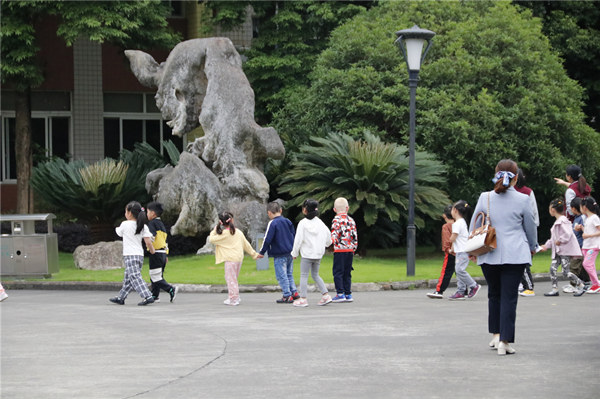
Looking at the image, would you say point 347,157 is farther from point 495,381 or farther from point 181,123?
point 495,381

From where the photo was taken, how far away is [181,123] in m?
23.8

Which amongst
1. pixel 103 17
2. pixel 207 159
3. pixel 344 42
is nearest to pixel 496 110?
pixel 344 42

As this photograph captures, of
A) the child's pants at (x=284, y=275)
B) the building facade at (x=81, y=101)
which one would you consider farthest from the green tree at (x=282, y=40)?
the child's pants at (x=284, y=275)

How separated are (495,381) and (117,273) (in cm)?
1320

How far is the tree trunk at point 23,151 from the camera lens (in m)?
29.2

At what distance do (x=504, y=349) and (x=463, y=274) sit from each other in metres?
6.11

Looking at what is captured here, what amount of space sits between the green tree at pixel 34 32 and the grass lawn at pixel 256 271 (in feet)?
20.6

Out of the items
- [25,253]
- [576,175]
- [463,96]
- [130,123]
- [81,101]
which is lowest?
[25,253]

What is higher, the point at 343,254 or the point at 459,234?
the point at 459,234

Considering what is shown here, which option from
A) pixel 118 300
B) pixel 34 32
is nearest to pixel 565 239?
pixel 118 300

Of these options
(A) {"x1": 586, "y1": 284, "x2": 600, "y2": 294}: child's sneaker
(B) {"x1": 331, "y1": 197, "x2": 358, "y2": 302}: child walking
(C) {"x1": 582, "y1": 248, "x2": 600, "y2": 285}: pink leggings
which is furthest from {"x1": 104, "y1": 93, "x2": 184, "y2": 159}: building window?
(C) {"x1": 582, "y1": 248, "x2": 600, "y2": 285}: pink leggings

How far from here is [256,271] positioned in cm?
1958

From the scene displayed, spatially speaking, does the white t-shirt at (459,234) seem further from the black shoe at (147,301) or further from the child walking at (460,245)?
the black shoe at (147,301)

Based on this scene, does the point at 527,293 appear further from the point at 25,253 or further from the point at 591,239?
the point at 25,253
